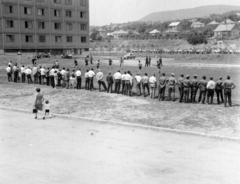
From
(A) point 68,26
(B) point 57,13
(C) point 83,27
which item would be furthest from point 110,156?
(C) point 83,27

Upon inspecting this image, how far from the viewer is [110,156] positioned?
10.1m

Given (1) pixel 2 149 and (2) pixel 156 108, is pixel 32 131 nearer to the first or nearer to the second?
(1) pixel 2 149

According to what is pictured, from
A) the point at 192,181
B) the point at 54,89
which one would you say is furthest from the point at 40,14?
the point at 192,181

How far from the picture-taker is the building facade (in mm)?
59406

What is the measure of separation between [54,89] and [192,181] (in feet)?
54.2

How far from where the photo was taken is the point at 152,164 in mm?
9367

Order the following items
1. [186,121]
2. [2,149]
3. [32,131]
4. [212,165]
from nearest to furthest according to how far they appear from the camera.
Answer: [212,165] < [2,149] < [32,131] < [186,121]

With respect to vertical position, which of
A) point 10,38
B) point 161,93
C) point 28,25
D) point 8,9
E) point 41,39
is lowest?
point 161,93

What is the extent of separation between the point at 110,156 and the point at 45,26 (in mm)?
58670

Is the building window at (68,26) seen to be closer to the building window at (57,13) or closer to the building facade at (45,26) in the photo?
the building facade at (45,26)

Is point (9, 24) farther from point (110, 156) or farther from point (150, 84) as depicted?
point (110, 156)

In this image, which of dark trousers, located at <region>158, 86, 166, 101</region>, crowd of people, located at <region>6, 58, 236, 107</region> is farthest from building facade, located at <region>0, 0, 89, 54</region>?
dark trousers, located at <region>158, 86, 166, 101</region>

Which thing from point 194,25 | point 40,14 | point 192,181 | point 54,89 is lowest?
point 192,181

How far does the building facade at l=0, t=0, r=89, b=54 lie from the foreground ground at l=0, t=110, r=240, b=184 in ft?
164
